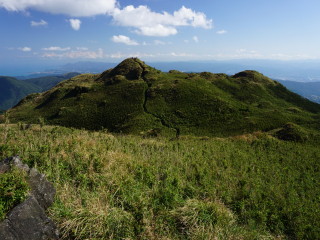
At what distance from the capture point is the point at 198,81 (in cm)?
7144

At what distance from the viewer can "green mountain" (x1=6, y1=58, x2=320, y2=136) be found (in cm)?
4797

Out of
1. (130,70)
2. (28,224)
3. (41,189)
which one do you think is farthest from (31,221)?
(130,70)

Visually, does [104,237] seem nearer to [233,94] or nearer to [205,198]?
[205,198]

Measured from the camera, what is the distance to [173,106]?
59.3m

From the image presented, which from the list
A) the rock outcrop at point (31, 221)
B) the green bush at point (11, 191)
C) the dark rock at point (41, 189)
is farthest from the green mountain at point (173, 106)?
the green bush at point (11, 191)

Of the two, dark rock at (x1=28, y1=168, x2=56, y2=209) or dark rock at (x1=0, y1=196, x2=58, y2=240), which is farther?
dark rock at (x1=28, y1=168, x2=56, y2=209)

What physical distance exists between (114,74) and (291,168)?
75776mm

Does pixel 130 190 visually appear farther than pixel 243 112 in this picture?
No

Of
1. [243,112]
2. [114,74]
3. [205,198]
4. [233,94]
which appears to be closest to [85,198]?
[205,198]

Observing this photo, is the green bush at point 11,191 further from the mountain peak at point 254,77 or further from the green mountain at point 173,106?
the mountain peak at point 254,77

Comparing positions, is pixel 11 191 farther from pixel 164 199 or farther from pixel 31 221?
pixel 164 199

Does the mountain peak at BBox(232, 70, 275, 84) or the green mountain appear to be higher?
the mountain peak at BBox(232, 70, 275, 84)

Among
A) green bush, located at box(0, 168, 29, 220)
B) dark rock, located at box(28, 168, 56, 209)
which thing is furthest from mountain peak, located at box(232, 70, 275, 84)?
green bush, located at box(0, 168, 29, 220)

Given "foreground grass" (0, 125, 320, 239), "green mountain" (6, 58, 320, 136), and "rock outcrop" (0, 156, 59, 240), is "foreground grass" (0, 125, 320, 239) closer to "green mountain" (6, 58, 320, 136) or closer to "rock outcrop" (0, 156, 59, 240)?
"rock outcrop" (0, 156, 59, 240)
